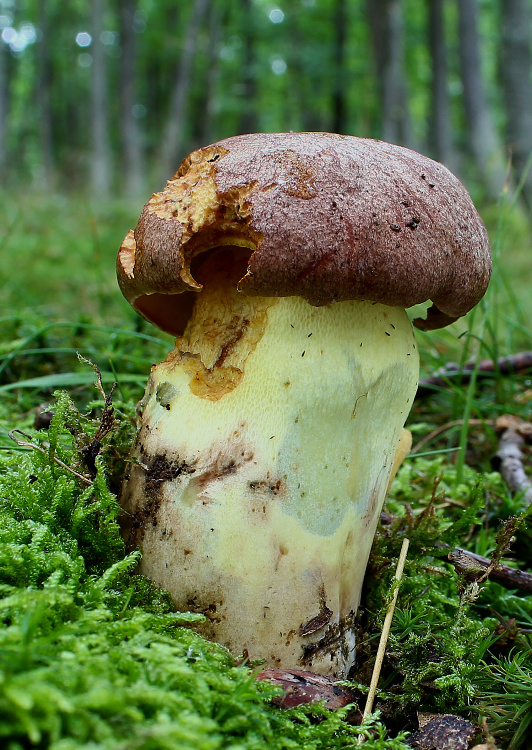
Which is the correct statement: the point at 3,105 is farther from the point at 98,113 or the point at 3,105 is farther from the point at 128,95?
the point at 98,113

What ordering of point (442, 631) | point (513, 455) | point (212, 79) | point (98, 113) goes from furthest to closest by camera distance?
point (212, 79) → point (98, 113) → point (513, 455) → point (442, 631)

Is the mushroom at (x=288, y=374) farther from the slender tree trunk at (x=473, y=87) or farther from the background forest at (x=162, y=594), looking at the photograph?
the slender tree trunk at (x=473, y=87)

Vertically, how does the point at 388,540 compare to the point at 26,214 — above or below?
below

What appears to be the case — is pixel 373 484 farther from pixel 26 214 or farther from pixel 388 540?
pixel 26 214

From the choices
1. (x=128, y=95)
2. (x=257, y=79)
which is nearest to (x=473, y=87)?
(x=128, y=95)

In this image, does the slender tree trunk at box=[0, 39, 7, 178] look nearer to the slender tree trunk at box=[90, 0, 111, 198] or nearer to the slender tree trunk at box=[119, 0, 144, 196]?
the slender tree trunk at box=[90, 0, 111, 198]

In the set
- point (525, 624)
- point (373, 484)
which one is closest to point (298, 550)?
point (373, 484)
